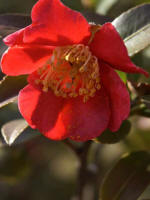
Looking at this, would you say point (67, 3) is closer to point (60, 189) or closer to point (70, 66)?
point (70, 66)

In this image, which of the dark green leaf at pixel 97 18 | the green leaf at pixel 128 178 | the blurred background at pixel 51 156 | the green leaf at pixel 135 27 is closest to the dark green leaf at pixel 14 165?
the blurred background at pixel 51 156

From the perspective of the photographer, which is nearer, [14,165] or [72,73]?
[72,73]

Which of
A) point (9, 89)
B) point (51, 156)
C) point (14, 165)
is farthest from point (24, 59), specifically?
point (51, 156)

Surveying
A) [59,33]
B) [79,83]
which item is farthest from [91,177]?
[59,33]

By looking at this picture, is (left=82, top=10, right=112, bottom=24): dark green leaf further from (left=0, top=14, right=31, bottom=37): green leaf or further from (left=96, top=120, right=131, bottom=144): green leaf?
(left=96, top=120, right=131, bottom=144): green leaf

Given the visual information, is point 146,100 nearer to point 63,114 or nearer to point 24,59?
point 63,114
